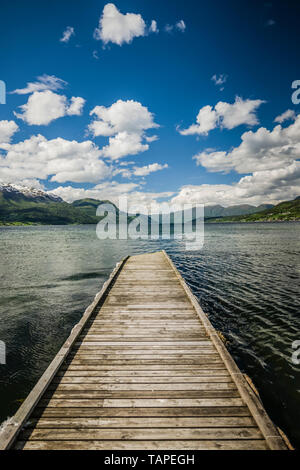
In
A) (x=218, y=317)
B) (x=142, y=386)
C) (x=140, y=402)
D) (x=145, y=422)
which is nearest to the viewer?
(x=145, y=422)

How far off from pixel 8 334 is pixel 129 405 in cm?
938

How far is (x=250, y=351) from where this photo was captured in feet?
30.8

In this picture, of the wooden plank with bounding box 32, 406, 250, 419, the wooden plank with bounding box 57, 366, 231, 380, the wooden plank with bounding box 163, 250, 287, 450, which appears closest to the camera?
the wooden plank with bounding box 163, 250, 287, 450

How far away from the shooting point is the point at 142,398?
4.89m

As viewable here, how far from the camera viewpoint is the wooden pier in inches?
156

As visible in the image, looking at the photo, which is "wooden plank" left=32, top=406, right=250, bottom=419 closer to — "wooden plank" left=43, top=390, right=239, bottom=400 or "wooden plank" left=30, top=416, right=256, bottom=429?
"wooden plank" left=30, top=416, right=256, bottom=429

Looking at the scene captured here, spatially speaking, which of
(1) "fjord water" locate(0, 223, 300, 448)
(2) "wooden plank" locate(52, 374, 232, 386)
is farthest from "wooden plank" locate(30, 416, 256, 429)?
(1) "fjord water" locate(0, 223, 300, 448)

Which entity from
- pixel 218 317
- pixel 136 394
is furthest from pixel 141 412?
pixel 218 317

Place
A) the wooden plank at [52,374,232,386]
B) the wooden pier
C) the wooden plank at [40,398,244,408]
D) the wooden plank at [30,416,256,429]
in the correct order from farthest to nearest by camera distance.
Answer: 1. the wooden plank at [52,374,232,386]
2. the wooden plank at [40,398,244,408]
3. the wooden plank at [30,416,256,429]
4. the wooden pier

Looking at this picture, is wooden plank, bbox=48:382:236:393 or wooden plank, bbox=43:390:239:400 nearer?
wooden plank, bbox=43:390:239:400

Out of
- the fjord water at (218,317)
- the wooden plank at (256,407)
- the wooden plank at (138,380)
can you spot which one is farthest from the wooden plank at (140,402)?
the fjord water at (218,317)

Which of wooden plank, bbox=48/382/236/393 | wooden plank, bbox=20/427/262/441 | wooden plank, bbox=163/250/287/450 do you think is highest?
wooden plank, bbox=163/250/287/450

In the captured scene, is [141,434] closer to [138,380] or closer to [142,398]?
[142,398]

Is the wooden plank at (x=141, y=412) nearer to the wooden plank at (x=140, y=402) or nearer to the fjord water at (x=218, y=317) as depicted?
the wooden plank at (x=140, y=402)
